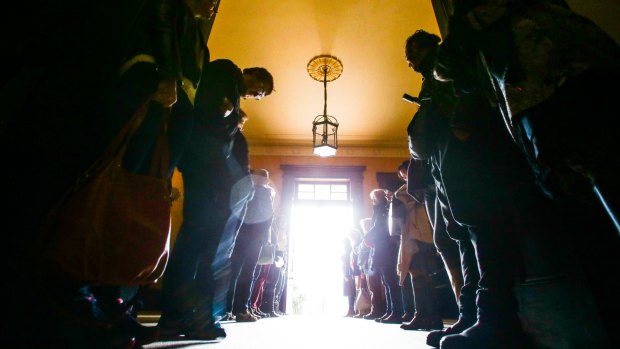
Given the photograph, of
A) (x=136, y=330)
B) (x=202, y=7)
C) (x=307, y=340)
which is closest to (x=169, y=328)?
(x=136, y=330)

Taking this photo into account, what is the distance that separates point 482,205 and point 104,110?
1.27 meters

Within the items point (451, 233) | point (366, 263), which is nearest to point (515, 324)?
point (451, 233)

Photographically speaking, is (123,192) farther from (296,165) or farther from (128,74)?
(296,165)

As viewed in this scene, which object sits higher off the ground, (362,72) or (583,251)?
(362,72)

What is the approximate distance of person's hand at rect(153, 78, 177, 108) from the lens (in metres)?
0.96

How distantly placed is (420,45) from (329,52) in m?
3.69

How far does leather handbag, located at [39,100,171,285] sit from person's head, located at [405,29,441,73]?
1402 mm

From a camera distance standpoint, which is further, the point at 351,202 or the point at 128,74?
the point at 351,202

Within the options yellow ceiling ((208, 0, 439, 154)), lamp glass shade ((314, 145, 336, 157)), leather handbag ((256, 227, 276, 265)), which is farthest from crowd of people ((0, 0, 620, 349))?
lamp glass shade ((314, 145, 336, 157))

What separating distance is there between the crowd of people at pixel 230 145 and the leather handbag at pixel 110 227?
0.04m

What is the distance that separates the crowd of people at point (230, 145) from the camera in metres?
0.64

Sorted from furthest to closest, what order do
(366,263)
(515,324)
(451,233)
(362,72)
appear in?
(362,72) → (366,263) → (451,233) → (515,324)

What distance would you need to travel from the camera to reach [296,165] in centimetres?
790

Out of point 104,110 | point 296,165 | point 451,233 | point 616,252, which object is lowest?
point 616,252
